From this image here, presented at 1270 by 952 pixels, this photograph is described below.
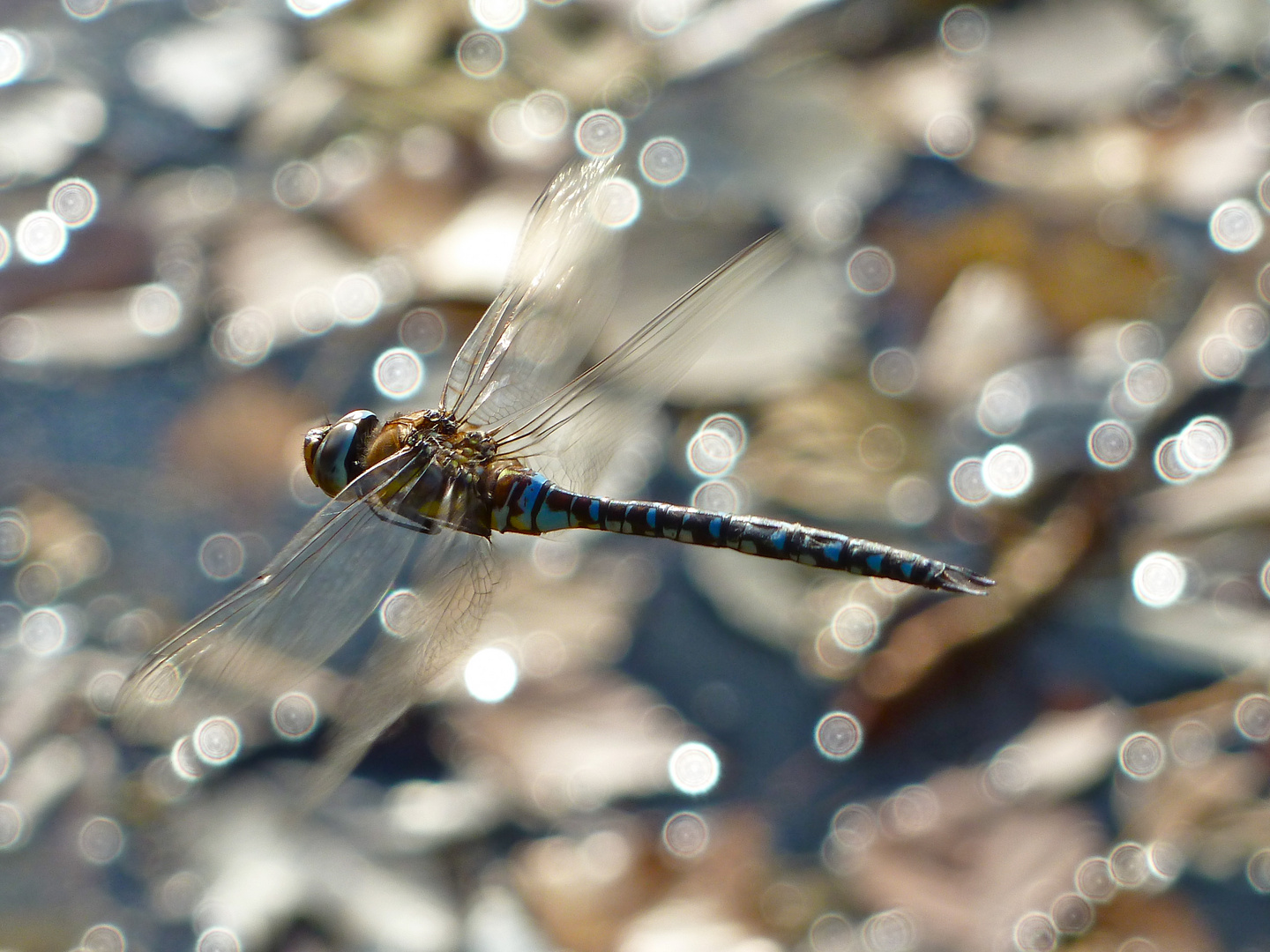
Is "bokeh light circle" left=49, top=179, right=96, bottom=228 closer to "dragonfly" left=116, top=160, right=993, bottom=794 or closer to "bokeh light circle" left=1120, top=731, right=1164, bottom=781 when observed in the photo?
"dragonfly" left=116, top=160, right=993, bottom=794

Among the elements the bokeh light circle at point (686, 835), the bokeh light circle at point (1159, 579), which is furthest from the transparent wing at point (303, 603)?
the bokeh light circle at point (1159, 579)

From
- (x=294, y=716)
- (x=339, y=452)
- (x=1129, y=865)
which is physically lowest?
(x=1129, y=865)

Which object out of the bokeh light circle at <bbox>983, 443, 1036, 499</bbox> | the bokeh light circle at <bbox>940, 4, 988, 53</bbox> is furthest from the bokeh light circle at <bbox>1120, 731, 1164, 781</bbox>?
the bokeh light circle at <bbox>940, 4, 988, 53</bbox>

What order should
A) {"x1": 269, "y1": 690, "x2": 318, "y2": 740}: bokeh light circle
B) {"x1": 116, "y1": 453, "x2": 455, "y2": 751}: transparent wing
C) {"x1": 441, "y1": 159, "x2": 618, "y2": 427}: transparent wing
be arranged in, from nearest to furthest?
{"x1": 116, "y1": 453, "x2": 455, "y2": 751}: transparent wing → {"x1": 441, "y1": 159, "x2": 618, "y2": 427}: transparent wing → {"x1": 269, "y1": 690, "x2": 318, "y2": 740}: bokeh light circle

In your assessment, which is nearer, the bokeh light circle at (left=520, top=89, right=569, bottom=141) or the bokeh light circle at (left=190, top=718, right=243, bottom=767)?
the bokeh light circle at (left=190, top=718, right=243, bottom=767)

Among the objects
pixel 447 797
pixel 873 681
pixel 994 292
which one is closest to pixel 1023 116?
pixel 994 292

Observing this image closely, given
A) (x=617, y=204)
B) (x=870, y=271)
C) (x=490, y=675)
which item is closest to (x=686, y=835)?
(x=490, y=675)

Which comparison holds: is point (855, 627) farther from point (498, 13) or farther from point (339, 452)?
point (498, 13)

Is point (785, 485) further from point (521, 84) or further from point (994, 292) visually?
point (521, 84)
